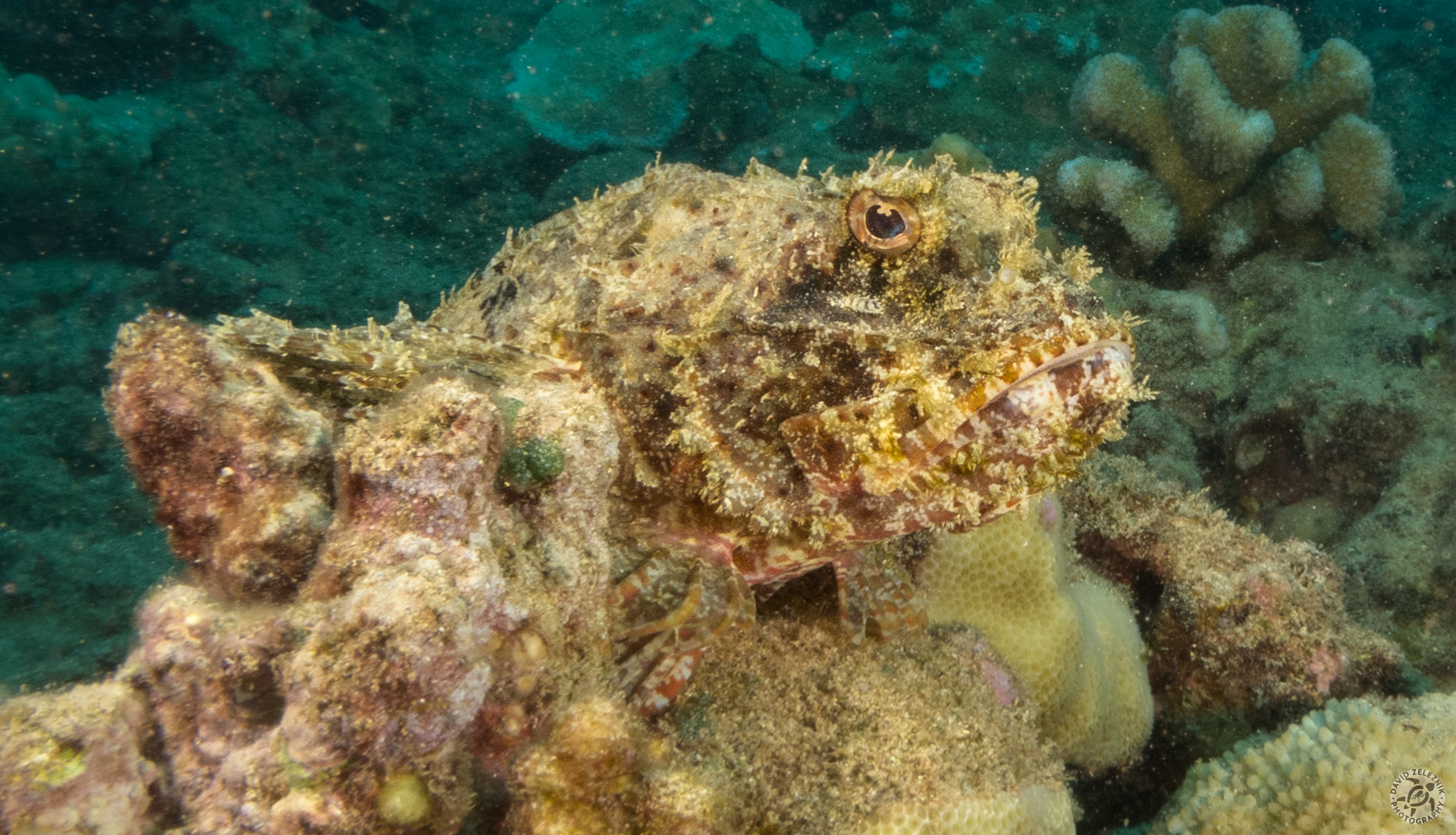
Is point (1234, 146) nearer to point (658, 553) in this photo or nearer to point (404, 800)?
point (658, 553)

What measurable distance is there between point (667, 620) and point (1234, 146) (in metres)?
9.19

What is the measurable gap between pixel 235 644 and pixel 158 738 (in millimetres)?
397

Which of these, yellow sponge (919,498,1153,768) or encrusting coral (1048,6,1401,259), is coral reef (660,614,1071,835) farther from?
encrusting coral (1048,6,1401,259)

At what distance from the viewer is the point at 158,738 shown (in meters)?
2.03

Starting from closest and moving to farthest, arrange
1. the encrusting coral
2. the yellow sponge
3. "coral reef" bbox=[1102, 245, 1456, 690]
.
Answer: the yellow sponge, "coral reef" bbox=[1102, 245, 1456, 690], the encrusting coral

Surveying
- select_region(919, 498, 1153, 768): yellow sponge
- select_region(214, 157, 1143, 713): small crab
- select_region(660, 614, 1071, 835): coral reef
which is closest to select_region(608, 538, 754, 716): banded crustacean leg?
select_region(214, 157, 1143, 713): small crab

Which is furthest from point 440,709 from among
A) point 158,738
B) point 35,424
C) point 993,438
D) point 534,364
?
point 35,424

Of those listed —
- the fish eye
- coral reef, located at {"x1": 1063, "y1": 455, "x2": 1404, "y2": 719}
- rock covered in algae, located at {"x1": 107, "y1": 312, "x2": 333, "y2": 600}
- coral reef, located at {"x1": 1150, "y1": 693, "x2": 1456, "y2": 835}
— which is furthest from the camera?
coral reef, located at {"x1": 1063, "y1": 455, "x2": 1404, "y2": 719}

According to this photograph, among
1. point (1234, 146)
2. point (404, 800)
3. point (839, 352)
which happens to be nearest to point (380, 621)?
point (404, 800)

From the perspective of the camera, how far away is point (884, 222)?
8.91 ft

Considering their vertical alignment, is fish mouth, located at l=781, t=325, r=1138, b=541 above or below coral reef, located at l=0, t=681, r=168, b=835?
below

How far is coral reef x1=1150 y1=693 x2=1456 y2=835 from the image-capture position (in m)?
3.43

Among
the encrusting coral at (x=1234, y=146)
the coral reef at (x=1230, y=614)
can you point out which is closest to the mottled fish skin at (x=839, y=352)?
the coral reef at (x=1230, y=614)

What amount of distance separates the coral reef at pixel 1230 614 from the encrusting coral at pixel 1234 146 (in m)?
4.77
